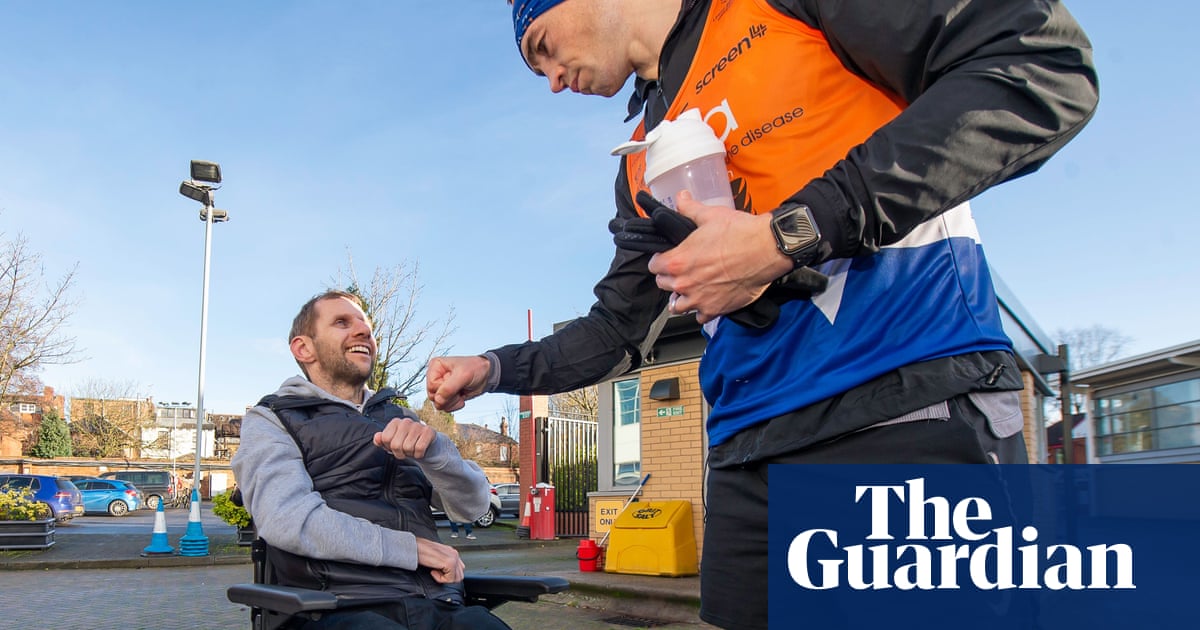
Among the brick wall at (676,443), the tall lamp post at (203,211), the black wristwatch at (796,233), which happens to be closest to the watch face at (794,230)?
the black wristwatch at (796,233)

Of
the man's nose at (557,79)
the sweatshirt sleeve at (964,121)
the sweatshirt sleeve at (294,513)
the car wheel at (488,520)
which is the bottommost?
the car wheel at (488,520)

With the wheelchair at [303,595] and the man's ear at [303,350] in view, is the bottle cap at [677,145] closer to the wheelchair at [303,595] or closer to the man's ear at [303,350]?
the wheelchair at [303,595]

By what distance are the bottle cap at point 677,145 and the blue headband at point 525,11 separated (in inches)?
23.6

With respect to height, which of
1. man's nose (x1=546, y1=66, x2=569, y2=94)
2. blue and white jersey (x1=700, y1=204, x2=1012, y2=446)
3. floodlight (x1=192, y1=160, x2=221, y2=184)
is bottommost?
blue and white jersey (x1=700, y1=204, x2=1012, y2=446)

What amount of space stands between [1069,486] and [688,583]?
302 inches

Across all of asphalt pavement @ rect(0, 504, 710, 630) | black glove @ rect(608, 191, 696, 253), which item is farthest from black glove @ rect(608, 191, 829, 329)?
asphalt pavement @ rect(0, 504, 710, 630)

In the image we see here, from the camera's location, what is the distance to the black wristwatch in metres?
1.14

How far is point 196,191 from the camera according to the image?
53.1ft

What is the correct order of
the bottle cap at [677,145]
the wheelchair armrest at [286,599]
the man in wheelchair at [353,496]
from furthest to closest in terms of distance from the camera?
the man in wheelchair at [353,496] < the wheelchair armrest at [286,599] < the bottle cap at [677,145]

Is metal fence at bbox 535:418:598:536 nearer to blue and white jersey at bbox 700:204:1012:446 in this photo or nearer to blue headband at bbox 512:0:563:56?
blue headband at bbox 512:0:563:56

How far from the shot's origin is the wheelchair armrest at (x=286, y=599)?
236 centimetres

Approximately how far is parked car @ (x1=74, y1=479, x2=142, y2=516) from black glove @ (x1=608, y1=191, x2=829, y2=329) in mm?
38790

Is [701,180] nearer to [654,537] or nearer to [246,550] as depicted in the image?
[654,537]

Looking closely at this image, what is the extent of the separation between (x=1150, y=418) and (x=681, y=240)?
21804mm
